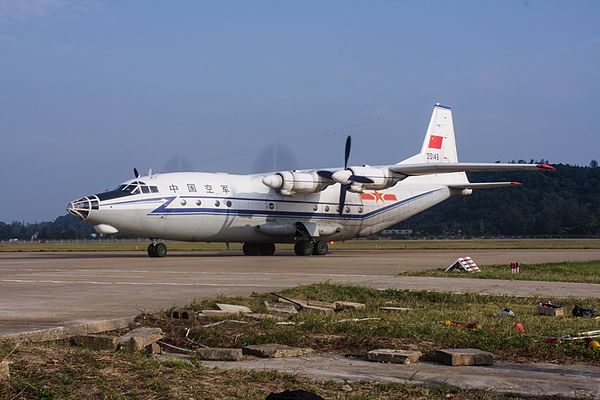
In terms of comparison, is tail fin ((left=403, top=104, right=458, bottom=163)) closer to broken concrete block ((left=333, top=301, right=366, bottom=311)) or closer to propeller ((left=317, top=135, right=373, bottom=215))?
propeller ((left=317, top=135, right=373, bottom=215))

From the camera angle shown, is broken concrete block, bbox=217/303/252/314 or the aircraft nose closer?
broken concrete block, bbox=217/303/252/314

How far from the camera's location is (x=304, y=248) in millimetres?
40938

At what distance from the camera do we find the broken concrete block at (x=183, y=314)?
1167 centimetres

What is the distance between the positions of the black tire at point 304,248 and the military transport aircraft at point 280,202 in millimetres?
52

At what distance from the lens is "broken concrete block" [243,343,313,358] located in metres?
8.74

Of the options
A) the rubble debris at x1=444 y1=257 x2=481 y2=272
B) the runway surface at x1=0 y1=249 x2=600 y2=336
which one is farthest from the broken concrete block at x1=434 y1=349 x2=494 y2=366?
the rubble debris at x1=444 y1=257 x2=481 y2=272

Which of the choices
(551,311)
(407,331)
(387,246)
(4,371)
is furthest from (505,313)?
(387,246)

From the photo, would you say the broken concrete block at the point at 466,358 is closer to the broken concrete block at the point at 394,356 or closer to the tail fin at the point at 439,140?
the broken concrete block at the point at 394,356

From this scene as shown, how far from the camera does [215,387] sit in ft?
21.7

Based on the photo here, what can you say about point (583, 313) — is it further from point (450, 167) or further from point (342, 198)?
point (342, 198)

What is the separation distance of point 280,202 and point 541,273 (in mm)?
18138

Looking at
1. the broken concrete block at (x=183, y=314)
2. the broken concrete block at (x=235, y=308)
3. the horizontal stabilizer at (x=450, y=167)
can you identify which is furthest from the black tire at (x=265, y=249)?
the broken concrete block at (x=183, y=314)

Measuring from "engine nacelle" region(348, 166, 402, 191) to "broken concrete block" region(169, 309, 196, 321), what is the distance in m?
28.2

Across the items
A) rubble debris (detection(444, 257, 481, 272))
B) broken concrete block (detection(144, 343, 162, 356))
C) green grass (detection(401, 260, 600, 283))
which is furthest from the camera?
rubble debris (detection(444, 257, 481, 272))
